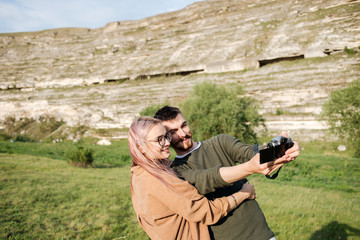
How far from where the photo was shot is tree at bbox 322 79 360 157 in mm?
17047

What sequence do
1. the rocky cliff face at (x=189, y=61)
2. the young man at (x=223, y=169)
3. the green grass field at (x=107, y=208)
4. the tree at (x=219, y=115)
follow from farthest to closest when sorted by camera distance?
the rocky cliff face at (x=189, y=61)
the tree at (x=219, y=115)
the green grass field at (x=107, y=208)
the young man at (x=223, y=169)

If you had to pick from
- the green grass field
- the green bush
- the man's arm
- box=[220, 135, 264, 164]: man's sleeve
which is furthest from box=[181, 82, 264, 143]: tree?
the man's arm

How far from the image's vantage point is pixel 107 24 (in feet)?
226

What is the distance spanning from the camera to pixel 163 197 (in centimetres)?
169

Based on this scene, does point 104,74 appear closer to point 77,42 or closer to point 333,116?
point 77,42

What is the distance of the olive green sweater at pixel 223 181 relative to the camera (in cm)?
181

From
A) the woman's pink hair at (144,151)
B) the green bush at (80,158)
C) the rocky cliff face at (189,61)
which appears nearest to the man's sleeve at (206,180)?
the woman's pink hair at (144,151)

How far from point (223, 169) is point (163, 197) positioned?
1.54ft

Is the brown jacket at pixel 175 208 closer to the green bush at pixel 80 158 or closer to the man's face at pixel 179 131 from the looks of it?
the man's face at pixel 179 131

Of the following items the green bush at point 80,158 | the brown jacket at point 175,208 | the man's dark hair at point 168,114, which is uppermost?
the man's dark hair at point 168,114

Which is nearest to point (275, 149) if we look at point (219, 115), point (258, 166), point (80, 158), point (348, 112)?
point (258, 166)

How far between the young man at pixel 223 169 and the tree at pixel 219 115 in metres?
17.5

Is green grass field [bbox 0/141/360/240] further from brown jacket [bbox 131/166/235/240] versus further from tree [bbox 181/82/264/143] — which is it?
tree [bbox 181/82/264/143]

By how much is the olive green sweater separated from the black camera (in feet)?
1.19
